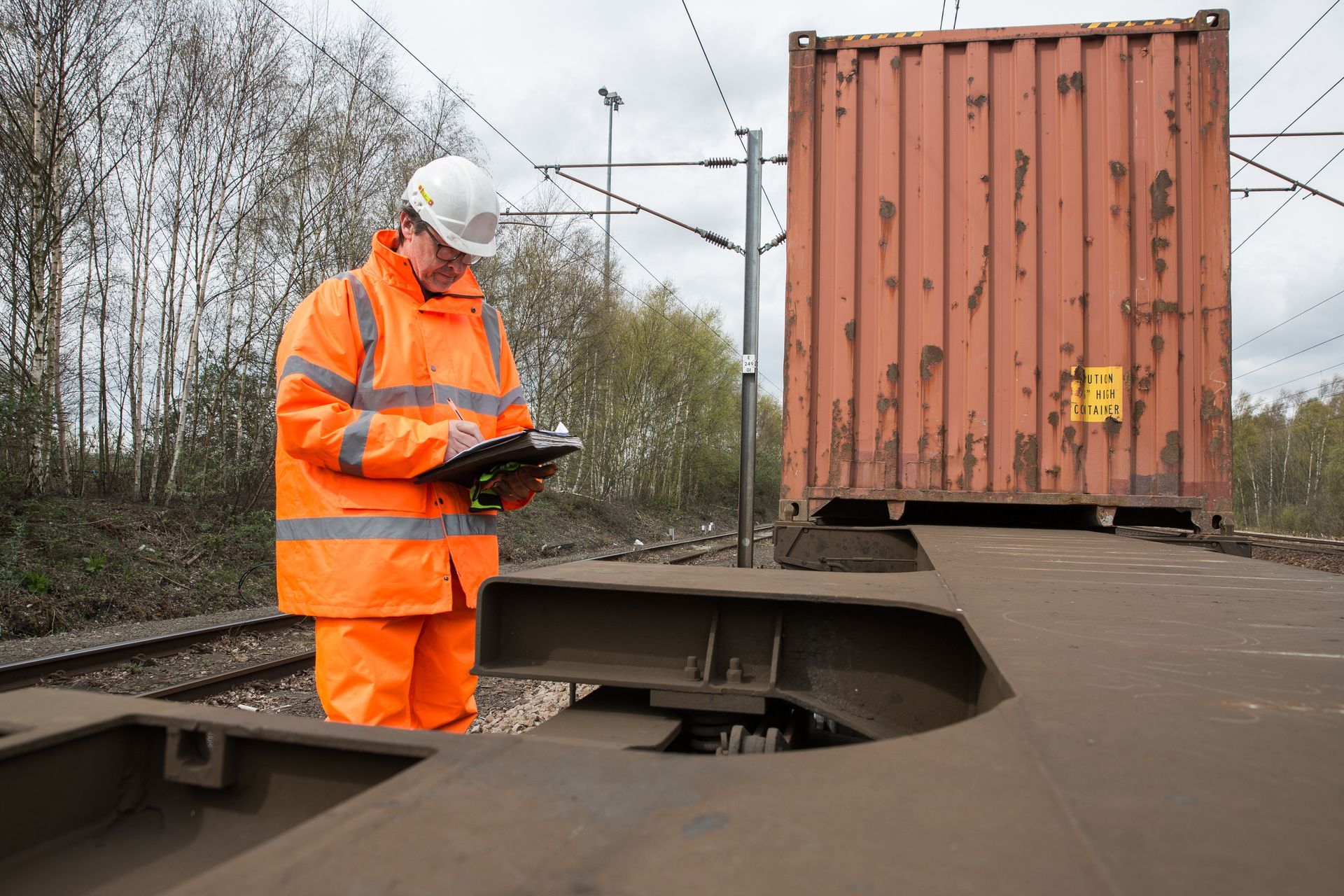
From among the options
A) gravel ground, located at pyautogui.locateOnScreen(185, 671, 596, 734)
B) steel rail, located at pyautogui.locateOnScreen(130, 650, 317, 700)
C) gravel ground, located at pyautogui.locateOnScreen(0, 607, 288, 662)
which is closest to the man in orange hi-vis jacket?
gravel ground, located at pyautogui.locateOnScreen(185, 671, 596, 734)

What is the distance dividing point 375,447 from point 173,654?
4.99 metres

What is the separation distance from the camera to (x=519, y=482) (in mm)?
2537

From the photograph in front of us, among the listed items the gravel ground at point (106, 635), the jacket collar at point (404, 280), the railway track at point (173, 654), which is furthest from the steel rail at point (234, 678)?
the jacket collar at point (404, 280)

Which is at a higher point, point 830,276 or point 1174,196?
point 1174,196

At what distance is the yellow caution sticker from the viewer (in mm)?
4613

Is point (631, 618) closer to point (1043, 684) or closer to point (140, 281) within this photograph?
point (1043, 684)

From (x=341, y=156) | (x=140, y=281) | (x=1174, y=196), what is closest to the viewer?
(x=1174, y=196)

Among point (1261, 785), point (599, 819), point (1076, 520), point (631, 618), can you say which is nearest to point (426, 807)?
point (599, 819)

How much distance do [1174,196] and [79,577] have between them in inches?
382

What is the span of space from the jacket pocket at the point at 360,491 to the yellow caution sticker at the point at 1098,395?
3.88 meters

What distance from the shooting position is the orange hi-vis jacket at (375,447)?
7.22 ft

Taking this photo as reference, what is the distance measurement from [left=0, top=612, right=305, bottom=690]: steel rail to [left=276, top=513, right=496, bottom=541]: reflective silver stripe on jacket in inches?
135

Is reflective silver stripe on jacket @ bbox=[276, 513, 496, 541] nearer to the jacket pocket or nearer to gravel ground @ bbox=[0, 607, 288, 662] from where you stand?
the jacket pocket

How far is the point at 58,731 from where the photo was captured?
1001 millimetres
